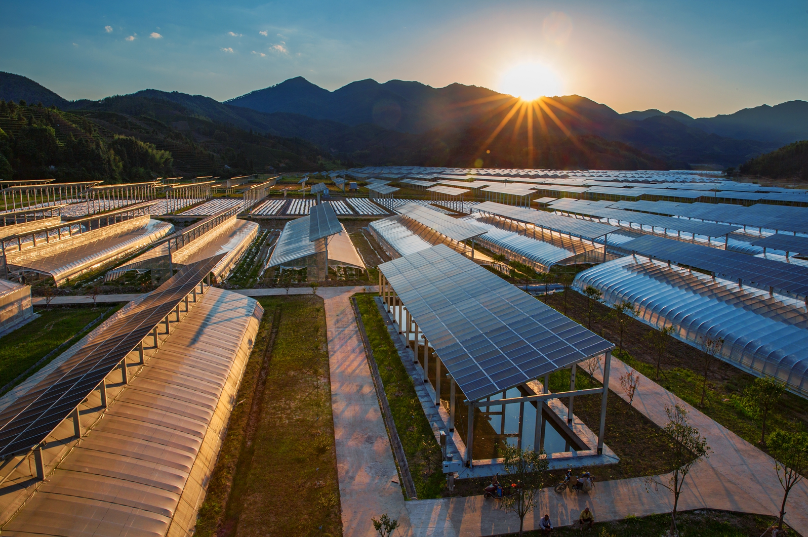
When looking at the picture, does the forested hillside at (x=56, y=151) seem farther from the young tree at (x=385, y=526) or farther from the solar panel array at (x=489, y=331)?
the young tree at (x=385, y=526)

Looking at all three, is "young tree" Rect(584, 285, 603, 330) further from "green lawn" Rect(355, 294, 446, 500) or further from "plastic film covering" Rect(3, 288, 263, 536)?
"plastic film covering" Rect(3, 288, 263, 536)

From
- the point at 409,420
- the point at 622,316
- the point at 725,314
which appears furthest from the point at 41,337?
the point at 725,314

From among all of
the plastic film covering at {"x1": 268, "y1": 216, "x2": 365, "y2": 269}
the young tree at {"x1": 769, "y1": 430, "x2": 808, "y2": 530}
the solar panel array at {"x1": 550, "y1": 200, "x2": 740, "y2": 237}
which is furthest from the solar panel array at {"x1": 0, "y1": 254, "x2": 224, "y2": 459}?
the solar panel array at {"x1": 550, "y1": 200, "x2": 740, "y2": 237}

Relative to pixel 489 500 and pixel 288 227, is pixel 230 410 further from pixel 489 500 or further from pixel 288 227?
pixel 288 227

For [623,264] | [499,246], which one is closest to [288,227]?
[499,246]

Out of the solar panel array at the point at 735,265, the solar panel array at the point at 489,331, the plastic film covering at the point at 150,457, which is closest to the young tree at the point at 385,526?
the solar panel array at the point at 489,331

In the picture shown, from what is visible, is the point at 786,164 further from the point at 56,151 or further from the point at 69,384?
the point at 56,151

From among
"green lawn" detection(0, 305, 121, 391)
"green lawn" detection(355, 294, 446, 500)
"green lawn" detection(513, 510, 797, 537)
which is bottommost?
"green lawn" detection(513, 510, 797, 537)

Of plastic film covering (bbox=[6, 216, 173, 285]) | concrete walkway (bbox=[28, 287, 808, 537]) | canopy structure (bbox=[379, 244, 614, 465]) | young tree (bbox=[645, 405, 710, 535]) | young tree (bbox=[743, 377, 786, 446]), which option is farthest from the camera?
plastic film covering (bbox=[6, 216, 173, 285])
